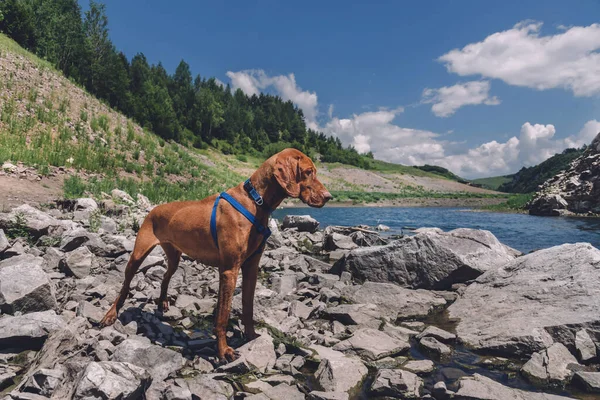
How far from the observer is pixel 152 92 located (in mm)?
83375

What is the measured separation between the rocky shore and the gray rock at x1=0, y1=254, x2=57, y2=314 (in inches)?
0.6

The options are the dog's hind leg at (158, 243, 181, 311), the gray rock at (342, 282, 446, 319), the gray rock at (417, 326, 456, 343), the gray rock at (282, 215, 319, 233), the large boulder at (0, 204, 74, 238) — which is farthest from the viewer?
the gray rock at (282, 215, 319, 233)

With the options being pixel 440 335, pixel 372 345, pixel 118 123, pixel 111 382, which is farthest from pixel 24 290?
pixel 118 123

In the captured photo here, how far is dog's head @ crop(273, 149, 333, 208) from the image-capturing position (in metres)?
3.87

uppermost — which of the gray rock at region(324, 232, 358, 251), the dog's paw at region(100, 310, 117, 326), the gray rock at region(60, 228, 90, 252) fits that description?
the gray rock at region(60, 228, 90, 252)

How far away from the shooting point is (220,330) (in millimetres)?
3904

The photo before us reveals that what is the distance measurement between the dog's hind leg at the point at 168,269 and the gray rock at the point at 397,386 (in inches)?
134

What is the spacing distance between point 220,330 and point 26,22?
76904 mm

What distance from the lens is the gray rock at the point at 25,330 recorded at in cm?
354

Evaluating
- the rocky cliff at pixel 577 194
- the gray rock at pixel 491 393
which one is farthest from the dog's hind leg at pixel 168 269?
the rocky cliff at pixel 577 194

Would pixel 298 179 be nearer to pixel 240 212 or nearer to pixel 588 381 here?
pixel 240 212

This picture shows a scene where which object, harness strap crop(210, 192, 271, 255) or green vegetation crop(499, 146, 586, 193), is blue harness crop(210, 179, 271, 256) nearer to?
harness strap crop(210, 192, 271, 255)

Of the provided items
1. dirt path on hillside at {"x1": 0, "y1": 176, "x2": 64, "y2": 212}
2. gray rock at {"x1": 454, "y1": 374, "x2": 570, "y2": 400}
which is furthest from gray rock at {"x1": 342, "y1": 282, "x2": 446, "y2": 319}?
dirt path on hillside at {"x1": 0, "y1": 176, "x2": 64, "y2": 212}

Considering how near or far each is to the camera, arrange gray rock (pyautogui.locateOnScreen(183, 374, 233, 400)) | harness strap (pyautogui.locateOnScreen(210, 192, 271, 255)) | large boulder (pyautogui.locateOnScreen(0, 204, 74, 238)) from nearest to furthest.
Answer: gray rock (pyautogui.locateOnScreen(183, 374, 233, 400))
harness strap (pyautogui.locateOnScreen(210, 192, 271, 255))
large boulder (pyautogui.locateOnScreen(0, 204, 74, 238))
